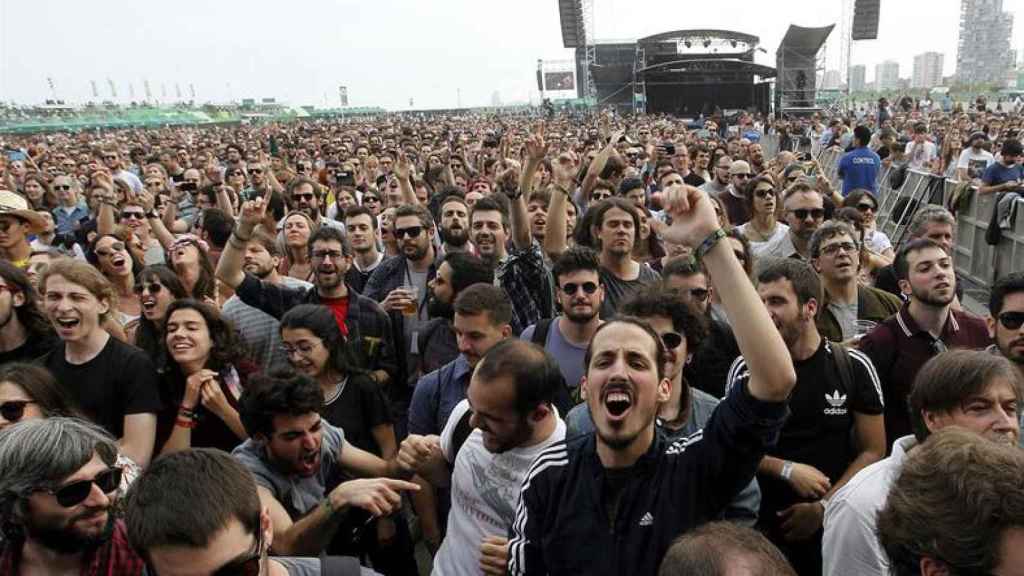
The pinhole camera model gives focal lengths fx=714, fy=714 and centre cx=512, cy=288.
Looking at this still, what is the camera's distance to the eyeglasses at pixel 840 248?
159 inches

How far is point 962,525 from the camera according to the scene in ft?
4.70

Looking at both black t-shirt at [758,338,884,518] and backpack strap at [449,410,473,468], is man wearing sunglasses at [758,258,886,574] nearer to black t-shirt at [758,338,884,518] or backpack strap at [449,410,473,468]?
black t-shirt at [758,338,884,518]

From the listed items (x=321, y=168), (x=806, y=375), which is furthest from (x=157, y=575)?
(x=321, y=168)

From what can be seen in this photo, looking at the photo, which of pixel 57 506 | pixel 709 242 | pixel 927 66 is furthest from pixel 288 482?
pixel 927 66

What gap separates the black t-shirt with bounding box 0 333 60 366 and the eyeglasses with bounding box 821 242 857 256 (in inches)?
163

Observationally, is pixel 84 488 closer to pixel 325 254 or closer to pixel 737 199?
pixel 325 254

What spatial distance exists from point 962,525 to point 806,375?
56.9 inches

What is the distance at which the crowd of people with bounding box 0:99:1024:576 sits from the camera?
68.8 inches

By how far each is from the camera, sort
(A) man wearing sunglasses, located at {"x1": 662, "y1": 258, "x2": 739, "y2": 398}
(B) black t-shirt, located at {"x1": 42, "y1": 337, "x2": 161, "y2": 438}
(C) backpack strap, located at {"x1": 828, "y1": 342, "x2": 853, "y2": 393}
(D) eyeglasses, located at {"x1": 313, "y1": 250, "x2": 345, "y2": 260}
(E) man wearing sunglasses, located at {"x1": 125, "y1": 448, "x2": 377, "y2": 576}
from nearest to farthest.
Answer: (E) man wearing sunglasses, located at {"x1": 125, "y1": 448, "x2": 377, "y2": 576}
(C) backpack strap, located at {"x1": 828, "y1": 342, "x2": 853, "y2": 393}
(B) black t-shirt, located at {"x1": 42, "y1": 337, "x2": 161, "y2": 438}
(A) man wearing sunglasses, located at {"x1": 662, "y1": 258, "x2": 739, "y2": 398}
(D) eyeglasses, located at {"x1": 313, "y1": 250, "x2": 345, "y2": 260}

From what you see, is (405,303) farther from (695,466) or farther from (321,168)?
(321,168)

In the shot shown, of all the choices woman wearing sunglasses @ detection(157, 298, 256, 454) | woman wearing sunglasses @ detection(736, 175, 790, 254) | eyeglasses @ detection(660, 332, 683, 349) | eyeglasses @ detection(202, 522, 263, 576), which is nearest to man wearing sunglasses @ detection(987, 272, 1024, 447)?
eyeglasses @ detection(660, 332, 683, 349)

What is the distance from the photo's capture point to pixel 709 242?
194cm

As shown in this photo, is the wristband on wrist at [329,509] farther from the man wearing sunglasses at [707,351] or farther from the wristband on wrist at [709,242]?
the man wearing sunglasses at [707,351]

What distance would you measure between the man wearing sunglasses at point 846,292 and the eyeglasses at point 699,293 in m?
0.73
